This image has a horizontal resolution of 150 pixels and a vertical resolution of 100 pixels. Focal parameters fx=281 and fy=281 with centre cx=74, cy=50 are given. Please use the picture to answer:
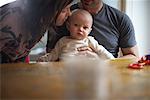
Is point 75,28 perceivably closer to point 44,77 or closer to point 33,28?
point 33,28

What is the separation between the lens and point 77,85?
492mm

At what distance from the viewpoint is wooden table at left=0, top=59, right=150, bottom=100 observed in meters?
0.47

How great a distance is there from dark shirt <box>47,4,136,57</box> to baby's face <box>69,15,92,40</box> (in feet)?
0.33

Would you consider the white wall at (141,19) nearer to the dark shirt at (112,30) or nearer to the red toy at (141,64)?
the dark shirt at (112,30)

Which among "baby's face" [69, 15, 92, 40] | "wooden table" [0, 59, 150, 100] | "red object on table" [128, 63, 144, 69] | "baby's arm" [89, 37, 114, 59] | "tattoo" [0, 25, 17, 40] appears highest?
"baby's face" [69, 15, 92, 40]

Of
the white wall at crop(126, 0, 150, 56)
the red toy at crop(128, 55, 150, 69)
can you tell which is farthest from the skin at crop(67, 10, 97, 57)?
the white wall at crop(126, 0, 150, 56)

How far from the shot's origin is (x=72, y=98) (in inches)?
18.0

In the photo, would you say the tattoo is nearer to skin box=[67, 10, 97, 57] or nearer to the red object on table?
the red object on table

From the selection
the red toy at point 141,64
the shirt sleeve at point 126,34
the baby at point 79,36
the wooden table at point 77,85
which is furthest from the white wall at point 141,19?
the wooden table at point 77,85

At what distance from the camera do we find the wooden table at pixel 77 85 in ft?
1.56

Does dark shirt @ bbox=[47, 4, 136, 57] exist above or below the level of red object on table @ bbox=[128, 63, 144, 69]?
above

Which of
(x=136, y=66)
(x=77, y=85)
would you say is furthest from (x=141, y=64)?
(x=77, y=85)

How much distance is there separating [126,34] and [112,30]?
0.08 metres

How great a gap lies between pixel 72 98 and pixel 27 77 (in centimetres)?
19
